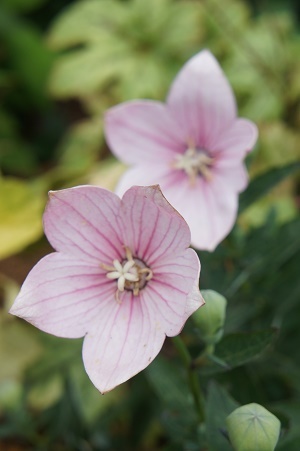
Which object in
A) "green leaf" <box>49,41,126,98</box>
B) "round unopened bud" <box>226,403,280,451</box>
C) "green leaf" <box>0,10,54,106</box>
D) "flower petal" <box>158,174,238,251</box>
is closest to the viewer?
"round unopened bud" <box>226,403,280,451</box>

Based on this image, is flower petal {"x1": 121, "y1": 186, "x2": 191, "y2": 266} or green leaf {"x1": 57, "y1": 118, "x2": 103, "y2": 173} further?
green leaf {"x1": 57, "y1": 118, "x2": 103, "y2": 173}

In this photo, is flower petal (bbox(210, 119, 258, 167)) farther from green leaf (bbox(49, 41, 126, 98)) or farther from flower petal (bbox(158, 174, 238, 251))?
green leaf (bbox(49, 41, 126, 98))

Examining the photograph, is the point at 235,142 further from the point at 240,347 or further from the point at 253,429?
the point at 253,429

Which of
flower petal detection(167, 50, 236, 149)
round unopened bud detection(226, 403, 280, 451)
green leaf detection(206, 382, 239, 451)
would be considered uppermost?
flower petal detection(167, 50, 236, 149)

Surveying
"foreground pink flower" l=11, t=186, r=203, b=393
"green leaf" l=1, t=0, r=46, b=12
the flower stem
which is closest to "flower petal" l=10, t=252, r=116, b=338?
"foreground pink flower" l=11, t=186, r=203, b=393

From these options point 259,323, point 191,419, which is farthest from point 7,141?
point 191,419

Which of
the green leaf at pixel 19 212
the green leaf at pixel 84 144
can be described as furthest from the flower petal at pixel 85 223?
the green leaf at pixel 84 144

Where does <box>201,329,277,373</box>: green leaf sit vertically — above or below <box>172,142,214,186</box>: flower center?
below
